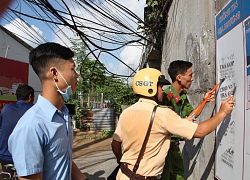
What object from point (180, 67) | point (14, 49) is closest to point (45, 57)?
point (180, 67)

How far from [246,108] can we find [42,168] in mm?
1387

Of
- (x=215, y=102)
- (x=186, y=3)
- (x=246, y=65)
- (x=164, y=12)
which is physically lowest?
(x=215, y=102)

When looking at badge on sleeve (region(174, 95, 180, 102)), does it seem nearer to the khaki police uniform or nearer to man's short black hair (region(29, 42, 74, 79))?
the khaki police uniform

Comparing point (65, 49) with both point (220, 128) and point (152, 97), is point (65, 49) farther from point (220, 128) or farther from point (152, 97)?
point (220, 128)

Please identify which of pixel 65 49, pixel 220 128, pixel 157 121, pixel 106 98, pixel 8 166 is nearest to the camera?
pixel 65 49

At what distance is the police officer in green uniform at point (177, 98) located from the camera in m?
3.12

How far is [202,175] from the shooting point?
3.10 metres

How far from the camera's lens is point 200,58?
322 centimetres

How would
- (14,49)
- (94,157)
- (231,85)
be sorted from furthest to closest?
(14,49) < (94,157) < (231,85)

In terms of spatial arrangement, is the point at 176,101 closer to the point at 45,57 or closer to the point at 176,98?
the point at 176,98

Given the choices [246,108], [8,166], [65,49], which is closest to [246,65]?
[246,108]

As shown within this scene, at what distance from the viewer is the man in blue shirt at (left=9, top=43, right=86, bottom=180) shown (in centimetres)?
139

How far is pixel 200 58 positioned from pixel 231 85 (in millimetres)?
1124

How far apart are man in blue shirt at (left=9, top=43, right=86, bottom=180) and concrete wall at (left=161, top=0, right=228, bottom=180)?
1.67 m
